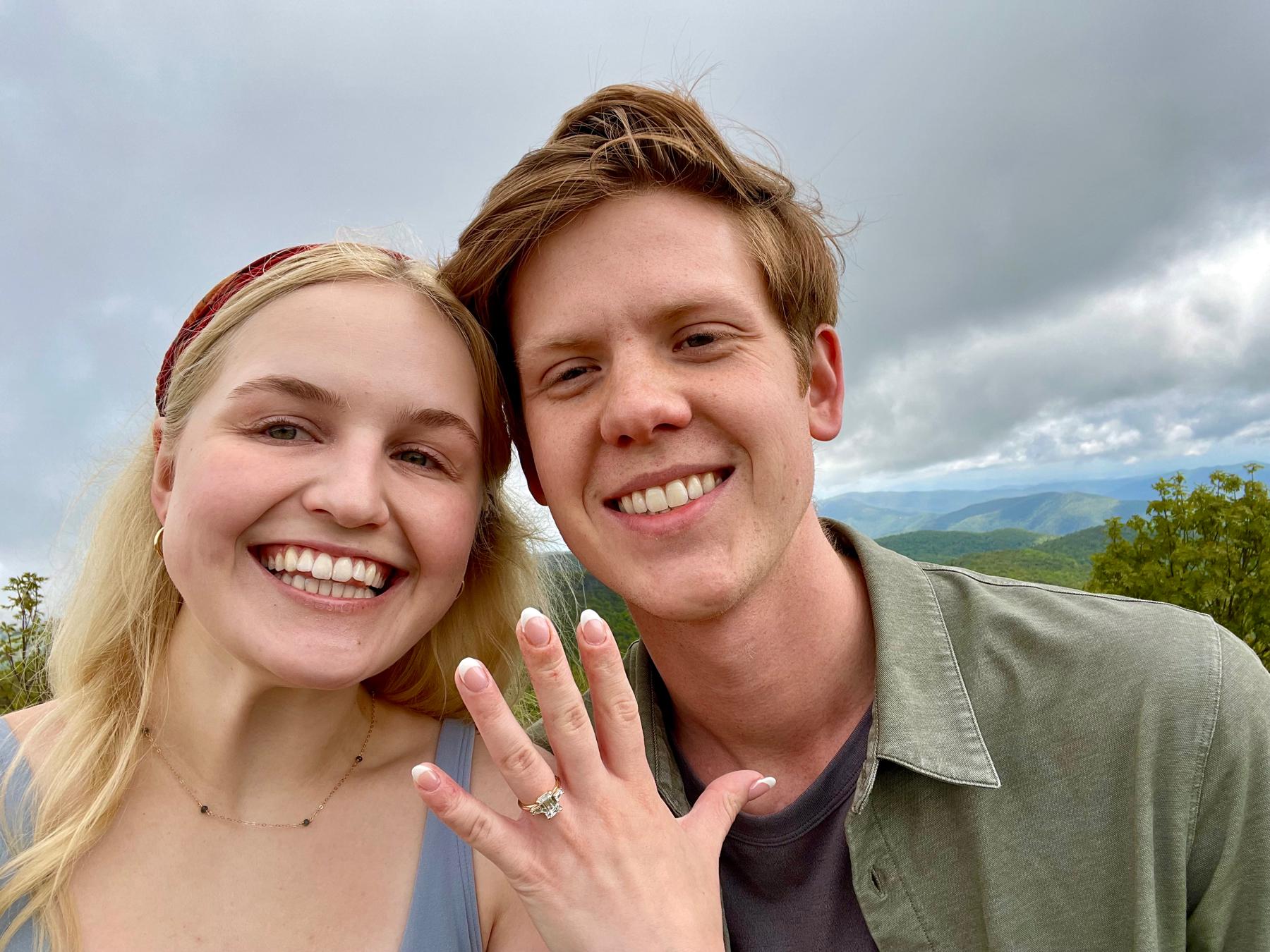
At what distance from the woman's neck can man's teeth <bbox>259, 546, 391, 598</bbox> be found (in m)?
0.40

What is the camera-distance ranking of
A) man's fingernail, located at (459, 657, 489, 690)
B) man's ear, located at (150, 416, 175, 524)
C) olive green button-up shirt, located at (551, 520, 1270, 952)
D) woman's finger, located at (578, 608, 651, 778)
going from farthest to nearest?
man's ear, located at (150, 416, 175, 524) → olive green button-up shirt, located at (551, 520, 1270, 952) → woman's finger, located at (578, 608, 651, 778) → man's fingernail, located at (459, 657, 489, 690)

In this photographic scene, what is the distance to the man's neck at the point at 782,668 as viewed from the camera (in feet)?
8.54

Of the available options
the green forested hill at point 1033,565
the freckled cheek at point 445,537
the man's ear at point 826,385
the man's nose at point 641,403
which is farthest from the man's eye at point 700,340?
the green forested hill at point 1033,565

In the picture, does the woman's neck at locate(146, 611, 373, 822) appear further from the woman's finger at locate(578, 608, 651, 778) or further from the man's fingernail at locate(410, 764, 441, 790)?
the woman's finger at locate(578, 608, 651, 778)

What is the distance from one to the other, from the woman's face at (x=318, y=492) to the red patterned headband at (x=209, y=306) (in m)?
0.29

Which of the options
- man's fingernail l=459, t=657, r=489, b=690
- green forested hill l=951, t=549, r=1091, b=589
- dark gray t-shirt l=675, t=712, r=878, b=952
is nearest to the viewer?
man's fingernail l=459, t=657, r=489, b=690

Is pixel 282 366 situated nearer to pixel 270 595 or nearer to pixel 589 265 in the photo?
pixel 270 595

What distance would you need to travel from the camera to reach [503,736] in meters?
1.60

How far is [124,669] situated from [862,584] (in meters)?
2.73

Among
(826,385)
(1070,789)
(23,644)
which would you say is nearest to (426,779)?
(1070,789)

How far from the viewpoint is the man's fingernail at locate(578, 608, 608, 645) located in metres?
1.66

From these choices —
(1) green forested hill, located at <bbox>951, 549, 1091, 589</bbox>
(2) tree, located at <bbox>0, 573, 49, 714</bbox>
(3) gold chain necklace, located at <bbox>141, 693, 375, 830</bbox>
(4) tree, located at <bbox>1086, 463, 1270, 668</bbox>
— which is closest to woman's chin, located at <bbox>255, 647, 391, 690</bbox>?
(3) gold chain necklace, located at <bbox>141, 693, 375, 830</bbox>

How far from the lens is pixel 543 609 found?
3.29 meters

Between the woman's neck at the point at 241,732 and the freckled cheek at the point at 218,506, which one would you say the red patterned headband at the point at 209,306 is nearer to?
the freckled cheek at the point at 218,506
